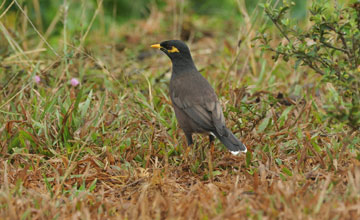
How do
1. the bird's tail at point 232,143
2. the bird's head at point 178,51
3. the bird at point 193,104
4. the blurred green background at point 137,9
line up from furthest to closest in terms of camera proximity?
the blurred green background at point 137,9 < the bird's head at point 178,51 < the bird at point 193,104 < the bird's tail at point 232,143

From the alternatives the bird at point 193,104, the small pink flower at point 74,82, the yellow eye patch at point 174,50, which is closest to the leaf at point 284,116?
the bird at point 193,104

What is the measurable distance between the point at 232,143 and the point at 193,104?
2.06ft

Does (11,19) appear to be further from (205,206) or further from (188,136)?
(205,206)

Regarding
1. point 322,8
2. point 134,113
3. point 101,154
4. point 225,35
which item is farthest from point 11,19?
point 322,8

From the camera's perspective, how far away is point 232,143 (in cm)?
432

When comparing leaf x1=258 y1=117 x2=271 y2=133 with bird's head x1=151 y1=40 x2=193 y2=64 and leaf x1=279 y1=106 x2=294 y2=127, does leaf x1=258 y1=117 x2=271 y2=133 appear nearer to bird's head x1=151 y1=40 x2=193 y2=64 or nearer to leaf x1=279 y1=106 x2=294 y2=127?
leaf x1=279 y1=106 x2=294 y2=127

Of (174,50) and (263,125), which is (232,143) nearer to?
(263,125)

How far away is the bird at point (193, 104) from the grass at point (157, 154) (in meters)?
0.15

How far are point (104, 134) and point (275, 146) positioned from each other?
4.89ft

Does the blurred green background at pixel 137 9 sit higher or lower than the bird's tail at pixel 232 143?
lower

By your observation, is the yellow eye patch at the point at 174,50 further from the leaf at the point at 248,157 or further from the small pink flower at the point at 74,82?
the leaf at the point at 248,157

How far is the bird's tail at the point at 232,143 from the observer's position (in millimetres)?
4250

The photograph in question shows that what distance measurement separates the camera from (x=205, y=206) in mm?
3361

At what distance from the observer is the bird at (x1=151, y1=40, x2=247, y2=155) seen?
175 inches
